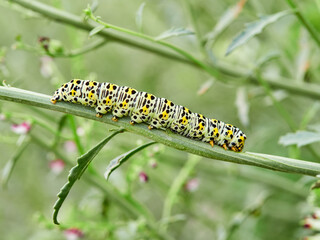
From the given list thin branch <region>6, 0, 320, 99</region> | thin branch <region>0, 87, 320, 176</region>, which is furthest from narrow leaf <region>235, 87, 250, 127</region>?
thin branch <region>0, 87, 320, 176</region>

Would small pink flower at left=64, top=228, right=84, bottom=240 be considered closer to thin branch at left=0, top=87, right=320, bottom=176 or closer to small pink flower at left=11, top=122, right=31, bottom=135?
small pink flower at left=11, top=122, right=31, bottom=135

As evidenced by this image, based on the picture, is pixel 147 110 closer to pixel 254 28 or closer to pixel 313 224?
pixel 254 28

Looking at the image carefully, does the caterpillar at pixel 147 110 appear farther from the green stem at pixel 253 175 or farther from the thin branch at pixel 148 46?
the green stem at pixel 253 175

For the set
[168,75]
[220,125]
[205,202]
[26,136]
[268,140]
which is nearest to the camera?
[220,125]

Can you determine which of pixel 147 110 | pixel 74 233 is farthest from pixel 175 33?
pixel 74 233

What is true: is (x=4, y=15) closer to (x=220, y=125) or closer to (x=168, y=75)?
(x=168, y=75)

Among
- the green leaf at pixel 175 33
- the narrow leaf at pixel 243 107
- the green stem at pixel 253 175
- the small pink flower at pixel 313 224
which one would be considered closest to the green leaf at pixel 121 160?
the green leaf at pixel 175 33

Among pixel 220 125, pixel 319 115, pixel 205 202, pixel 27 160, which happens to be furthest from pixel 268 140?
pixel 27 160
